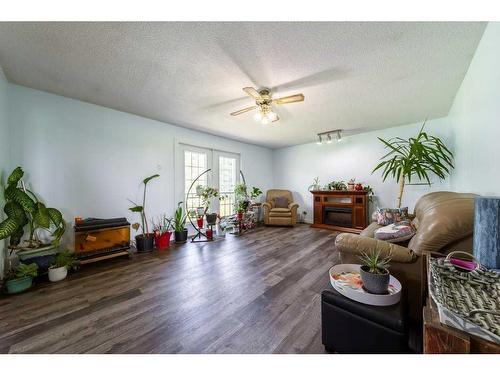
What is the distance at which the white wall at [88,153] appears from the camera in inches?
95.0

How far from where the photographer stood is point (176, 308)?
1.66 m

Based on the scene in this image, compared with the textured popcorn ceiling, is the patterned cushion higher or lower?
lower

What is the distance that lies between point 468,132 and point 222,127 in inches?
144

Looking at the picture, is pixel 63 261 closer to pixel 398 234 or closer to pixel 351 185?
pixel 398 234

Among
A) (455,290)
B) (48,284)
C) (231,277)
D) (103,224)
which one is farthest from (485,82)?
(48,284)

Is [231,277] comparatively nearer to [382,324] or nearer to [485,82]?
[382,324]

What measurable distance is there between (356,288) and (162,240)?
308 cm

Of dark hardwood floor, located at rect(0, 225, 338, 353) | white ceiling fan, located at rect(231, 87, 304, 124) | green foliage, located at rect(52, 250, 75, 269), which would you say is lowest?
dark hardwood floor, located at rect(0, 225, 338, 353)

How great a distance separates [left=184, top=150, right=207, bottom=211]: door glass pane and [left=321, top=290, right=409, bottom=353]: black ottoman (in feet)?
11.5

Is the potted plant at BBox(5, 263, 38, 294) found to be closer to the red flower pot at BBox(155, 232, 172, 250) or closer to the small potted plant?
the red flower pot at BBox(155, 232, 172, 250)

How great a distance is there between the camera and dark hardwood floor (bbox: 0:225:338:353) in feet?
4.18

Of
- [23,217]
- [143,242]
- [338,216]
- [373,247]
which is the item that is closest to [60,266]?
[23,217]

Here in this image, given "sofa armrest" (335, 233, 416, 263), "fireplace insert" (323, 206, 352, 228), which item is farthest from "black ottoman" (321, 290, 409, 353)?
"fireplace insert" (323, 206, 352, 228)

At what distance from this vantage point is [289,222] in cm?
491
